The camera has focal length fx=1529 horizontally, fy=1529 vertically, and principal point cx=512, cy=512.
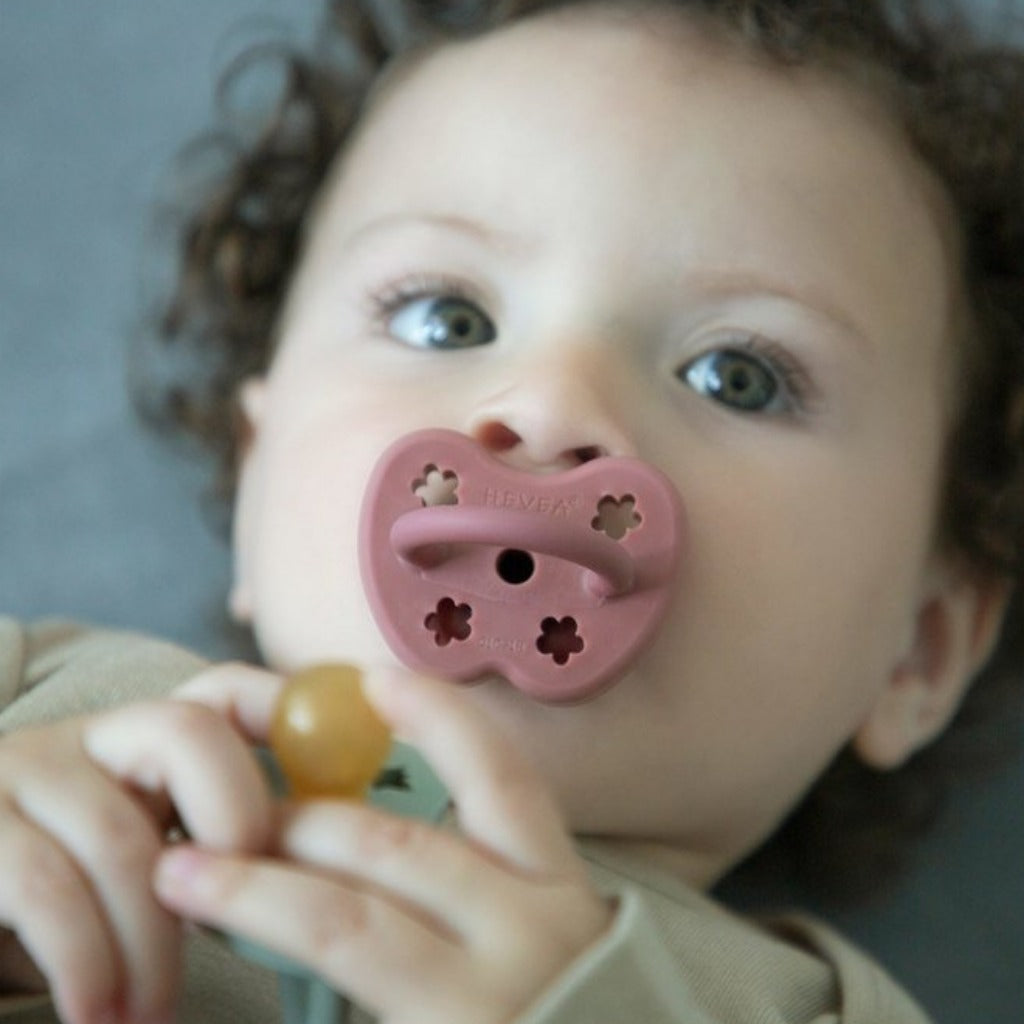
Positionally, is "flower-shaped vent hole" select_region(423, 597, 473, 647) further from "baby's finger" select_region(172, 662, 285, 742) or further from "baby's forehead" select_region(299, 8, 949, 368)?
"baby's forehead" select_region(299, 8, 949, 368)

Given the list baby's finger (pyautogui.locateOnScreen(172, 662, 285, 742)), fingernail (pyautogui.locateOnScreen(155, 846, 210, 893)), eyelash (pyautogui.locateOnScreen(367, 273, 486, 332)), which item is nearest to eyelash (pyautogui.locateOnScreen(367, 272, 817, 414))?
eyelash (pyautogui.locateOnScreen(367, 273, 486, 332))

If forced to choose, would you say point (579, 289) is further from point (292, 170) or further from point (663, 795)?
point (292, 170)

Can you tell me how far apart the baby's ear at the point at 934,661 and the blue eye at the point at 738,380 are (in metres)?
0.23

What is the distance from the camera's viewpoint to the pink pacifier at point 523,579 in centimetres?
81

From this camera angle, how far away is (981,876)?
50.1 inches

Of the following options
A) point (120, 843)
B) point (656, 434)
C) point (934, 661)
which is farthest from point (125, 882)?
point (934, 661)

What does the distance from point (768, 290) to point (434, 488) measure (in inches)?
10.3

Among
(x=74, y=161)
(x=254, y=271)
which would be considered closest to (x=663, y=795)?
(x=254, y=271)

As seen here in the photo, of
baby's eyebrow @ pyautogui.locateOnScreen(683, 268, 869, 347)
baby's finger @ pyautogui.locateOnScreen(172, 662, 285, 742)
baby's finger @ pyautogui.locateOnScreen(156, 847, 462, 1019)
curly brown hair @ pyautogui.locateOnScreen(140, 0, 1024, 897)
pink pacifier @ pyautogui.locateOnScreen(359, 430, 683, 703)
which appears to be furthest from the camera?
curly brown hair @ pyautogui.locateOnScreen(140, 0, 1024, 897)

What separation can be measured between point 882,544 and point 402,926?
1.62 ft

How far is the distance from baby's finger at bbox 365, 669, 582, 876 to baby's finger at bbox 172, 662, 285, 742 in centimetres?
7

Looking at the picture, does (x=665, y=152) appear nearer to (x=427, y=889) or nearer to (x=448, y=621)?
(x=448, y=621)

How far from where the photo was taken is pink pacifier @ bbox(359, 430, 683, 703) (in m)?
0.81

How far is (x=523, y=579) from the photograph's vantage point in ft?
2.73
